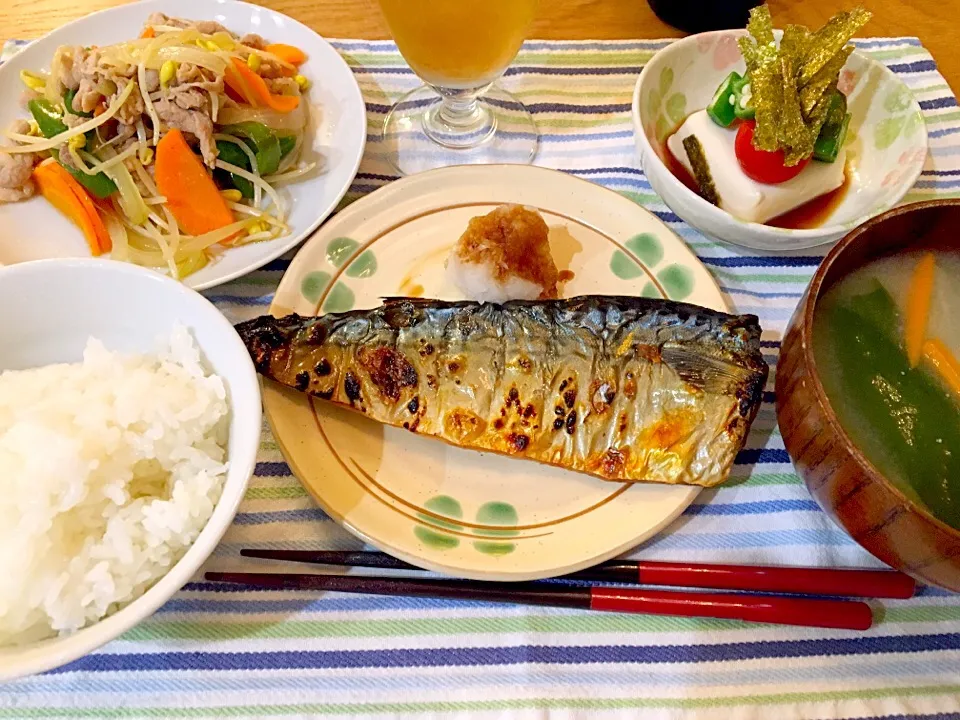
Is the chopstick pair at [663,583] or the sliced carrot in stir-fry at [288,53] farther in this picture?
the sliced carrot in stir-fry at [288,53]

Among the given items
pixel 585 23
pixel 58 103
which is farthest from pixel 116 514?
pixel 585 23

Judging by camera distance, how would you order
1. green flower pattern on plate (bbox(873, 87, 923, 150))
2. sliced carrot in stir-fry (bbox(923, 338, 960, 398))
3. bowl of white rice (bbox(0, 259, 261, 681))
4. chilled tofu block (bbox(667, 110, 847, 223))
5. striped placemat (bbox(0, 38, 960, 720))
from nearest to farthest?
bowl of white rice (bbox(0, 259, 261, 681)) < striped placemat (bbox(0, 38, 960, 720)) < sliced carrot in stir-fry (bbox(923, 338, 960, 398)) < chilled tofu block (bbox(667, 110, 847, 223)) < green flower pattern on plate (bbox(873, 87, 923, 150))

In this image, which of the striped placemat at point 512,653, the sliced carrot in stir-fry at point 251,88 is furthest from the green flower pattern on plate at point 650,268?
the sliced carrot in stir-fry at point 251,88

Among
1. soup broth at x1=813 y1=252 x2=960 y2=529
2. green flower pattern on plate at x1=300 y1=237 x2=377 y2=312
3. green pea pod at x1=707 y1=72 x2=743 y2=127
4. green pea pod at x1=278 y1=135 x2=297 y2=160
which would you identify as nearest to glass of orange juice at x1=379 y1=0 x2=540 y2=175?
green pea pod at x1=278 y1=135 x2=297 y2=160

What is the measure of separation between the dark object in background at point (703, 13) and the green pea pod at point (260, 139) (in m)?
1.35

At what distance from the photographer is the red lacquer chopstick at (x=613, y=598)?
1.23 m

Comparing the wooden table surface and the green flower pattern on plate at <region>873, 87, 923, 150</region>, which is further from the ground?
the wooden table surface

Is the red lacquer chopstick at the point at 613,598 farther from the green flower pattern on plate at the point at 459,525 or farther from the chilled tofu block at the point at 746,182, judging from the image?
the chilled tofu block at the point at 746,182

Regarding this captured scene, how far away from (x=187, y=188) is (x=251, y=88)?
1.04ft

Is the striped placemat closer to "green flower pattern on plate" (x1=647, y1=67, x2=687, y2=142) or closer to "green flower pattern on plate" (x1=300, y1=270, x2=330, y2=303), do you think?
"green flower pattern on plate" (x1=300, y1=270, x2=330, y2=303)

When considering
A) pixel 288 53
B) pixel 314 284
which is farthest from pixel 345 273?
pixel 288 53

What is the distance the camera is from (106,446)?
1098mm

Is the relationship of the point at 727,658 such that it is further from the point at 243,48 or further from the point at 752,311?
the point at 243,48

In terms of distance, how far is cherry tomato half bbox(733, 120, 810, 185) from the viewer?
5.30ft
